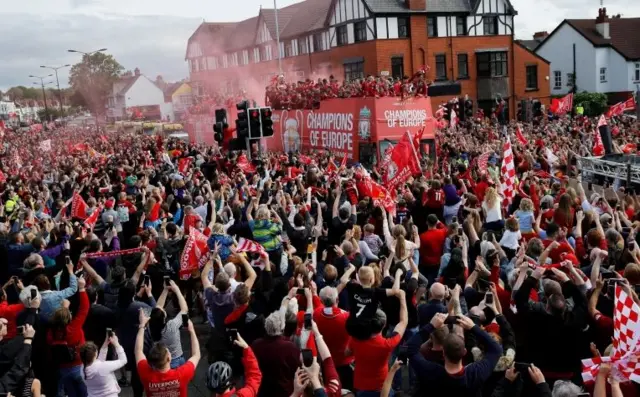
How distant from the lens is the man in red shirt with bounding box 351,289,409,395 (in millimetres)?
5469

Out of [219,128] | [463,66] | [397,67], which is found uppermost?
[397,67]

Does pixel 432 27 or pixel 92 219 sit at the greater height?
pixel 432 27

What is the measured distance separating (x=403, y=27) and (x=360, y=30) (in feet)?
9.47

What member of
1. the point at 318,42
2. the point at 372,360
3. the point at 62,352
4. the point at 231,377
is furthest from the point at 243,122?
the point at 318,42

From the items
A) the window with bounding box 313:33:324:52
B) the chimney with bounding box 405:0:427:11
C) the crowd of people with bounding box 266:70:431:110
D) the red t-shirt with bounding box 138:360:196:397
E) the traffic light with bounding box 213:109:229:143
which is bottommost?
the red t-shirt with bounding box 138:360:196:397

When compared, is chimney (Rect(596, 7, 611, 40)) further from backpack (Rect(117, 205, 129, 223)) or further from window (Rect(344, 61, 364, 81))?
backpack (Rect(117, 205, 129, 223))

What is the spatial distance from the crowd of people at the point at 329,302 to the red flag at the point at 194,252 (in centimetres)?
3

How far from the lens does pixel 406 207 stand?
11906mm

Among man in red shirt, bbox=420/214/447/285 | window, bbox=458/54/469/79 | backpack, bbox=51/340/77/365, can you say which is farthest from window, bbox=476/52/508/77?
backpack, bbox=51/340/77/365

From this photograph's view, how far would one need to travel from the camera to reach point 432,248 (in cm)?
899

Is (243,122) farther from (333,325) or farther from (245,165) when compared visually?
(333,325)

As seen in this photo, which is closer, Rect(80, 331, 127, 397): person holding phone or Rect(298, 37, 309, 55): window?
Rect(80, 331, 127, 397): person holding phone

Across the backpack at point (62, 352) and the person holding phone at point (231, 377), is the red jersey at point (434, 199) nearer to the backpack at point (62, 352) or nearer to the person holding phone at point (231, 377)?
the backpack at point (62, 352)

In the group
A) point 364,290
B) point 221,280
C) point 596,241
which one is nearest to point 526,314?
point 364,290
